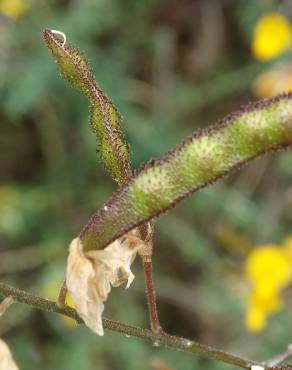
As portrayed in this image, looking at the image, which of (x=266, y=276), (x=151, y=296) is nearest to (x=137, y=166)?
(x=266, y=276)

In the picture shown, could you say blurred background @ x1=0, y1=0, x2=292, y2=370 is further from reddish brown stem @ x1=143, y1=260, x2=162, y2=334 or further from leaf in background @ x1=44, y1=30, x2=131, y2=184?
leaf in background @ x1=44, y1=30, x2=131, y2=184

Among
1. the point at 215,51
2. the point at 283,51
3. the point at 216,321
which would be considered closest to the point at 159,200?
the point at 283,51

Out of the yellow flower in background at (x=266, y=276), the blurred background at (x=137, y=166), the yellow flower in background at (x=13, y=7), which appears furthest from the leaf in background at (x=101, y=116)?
the yellow flower in background at (x=13, y=7)

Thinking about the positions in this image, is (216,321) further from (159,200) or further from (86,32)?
(159,200)

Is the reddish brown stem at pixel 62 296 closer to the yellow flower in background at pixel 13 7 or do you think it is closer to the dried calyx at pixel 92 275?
the dried calyx at pixel 92 275

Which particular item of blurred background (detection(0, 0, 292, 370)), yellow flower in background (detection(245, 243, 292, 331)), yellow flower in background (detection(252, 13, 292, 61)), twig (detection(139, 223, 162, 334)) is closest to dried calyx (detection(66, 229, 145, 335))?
twig (detection(139, 223, 162, 334))

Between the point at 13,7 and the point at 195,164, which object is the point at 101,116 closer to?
the point at 195,164
